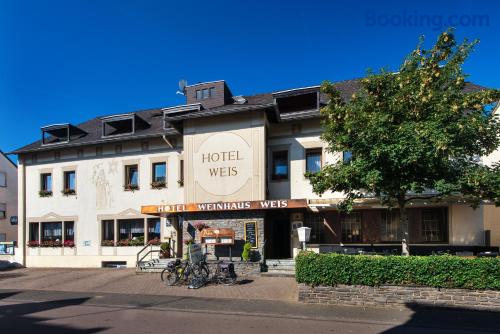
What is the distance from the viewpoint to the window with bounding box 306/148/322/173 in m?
18.5

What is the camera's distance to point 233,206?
16.9 m

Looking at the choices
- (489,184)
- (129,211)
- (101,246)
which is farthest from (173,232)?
(489,184)

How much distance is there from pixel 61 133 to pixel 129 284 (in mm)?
13125

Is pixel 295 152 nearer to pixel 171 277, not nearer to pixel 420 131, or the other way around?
pixel 171 277

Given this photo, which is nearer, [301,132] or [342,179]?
[342,179]

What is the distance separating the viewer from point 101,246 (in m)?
22.0

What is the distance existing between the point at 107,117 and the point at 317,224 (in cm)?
1289

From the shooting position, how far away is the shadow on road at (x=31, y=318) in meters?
8.45

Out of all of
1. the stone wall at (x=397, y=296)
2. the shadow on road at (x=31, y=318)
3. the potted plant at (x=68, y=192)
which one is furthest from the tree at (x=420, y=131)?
the potted plant at (x=68, y=192)

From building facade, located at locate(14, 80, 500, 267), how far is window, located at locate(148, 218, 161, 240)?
0.17ft

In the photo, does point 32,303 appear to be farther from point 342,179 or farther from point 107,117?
point 107,117

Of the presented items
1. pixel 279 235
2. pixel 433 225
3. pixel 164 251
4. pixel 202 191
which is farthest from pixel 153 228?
pixel 433 225

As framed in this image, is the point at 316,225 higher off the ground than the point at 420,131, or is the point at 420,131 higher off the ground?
the point at 420,131

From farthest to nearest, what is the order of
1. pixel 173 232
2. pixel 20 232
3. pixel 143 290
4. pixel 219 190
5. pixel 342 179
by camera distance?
1. pixel 20 232
2. pixel 173 232
3. pixel 219 190
4. pixel 143 290
5. pixel 342 179
